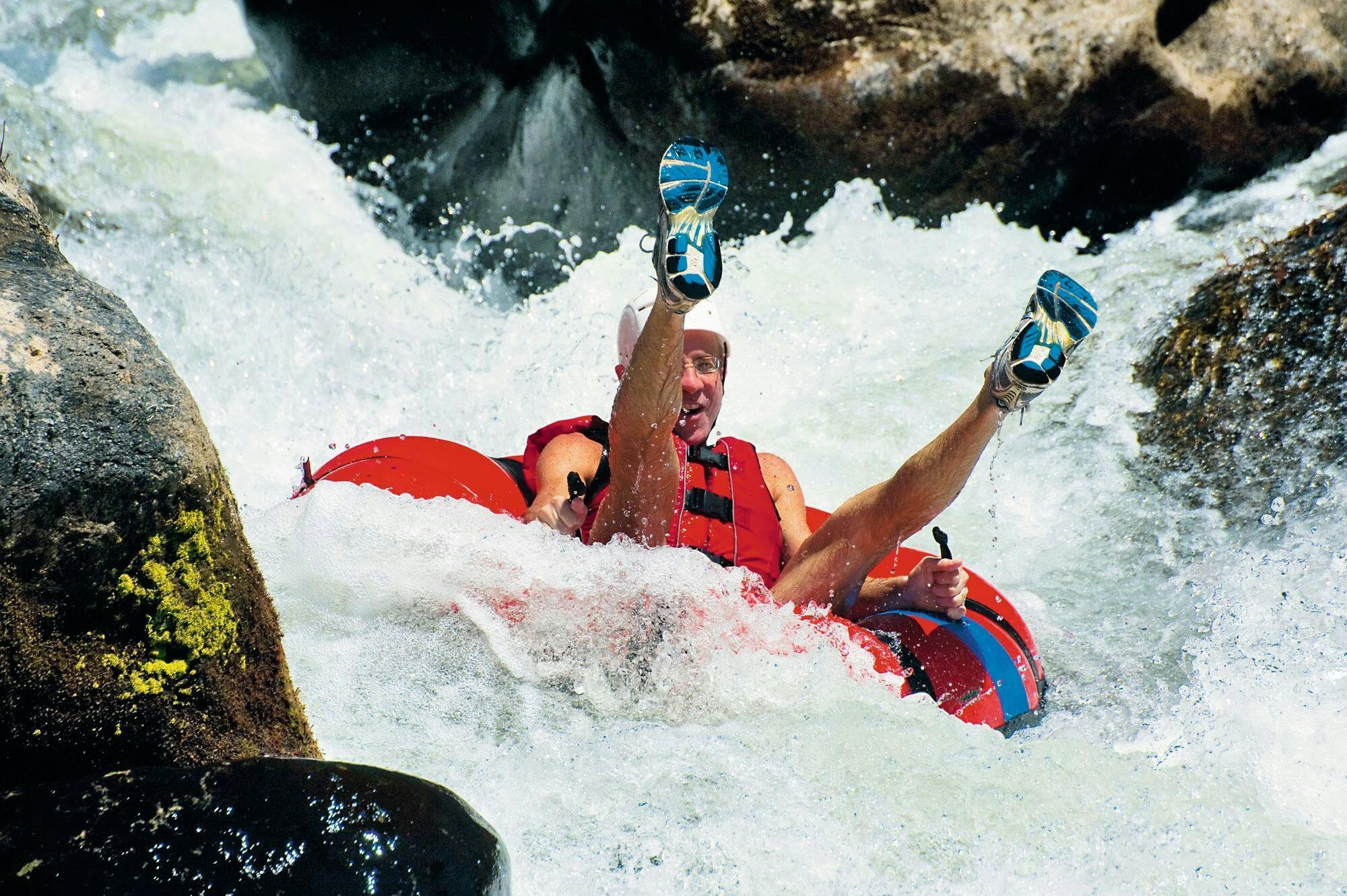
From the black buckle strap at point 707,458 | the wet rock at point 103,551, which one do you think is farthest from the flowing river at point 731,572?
the wet rock at point 103,551

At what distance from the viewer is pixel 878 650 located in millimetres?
3184

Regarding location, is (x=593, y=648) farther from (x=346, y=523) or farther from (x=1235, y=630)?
(x=1235, y=630)

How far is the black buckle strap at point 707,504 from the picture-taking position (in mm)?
3570

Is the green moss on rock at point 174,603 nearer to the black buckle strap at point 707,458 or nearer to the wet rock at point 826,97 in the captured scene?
the black buckle strap at point 707,458

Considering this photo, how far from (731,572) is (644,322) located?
0.83m

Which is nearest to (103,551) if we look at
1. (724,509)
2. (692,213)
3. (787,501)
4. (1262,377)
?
(692,213)

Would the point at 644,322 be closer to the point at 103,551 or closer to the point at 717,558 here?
the point at 717,558

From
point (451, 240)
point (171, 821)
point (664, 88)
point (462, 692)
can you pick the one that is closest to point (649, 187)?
point (664, 88)

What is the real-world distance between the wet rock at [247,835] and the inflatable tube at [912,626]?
1.51 metres

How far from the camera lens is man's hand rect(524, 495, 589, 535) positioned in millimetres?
3465

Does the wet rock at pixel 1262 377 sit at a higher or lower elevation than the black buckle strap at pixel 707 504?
higher

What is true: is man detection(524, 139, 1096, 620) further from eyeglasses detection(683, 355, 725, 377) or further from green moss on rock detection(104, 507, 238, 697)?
green moss on rock detection(104, 507, 238, 697)

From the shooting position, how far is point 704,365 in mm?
3615

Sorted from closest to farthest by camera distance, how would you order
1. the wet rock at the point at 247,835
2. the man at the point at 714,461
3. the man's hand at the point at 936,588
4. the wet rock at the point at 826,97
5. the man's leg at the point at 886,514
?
the wet rock at the point at 247,835 → the man at the point at 714,461 → the man's leg at the point at 886,514 → the man's hand at the point at 936,588 → the wet rock at the point at 826,97
